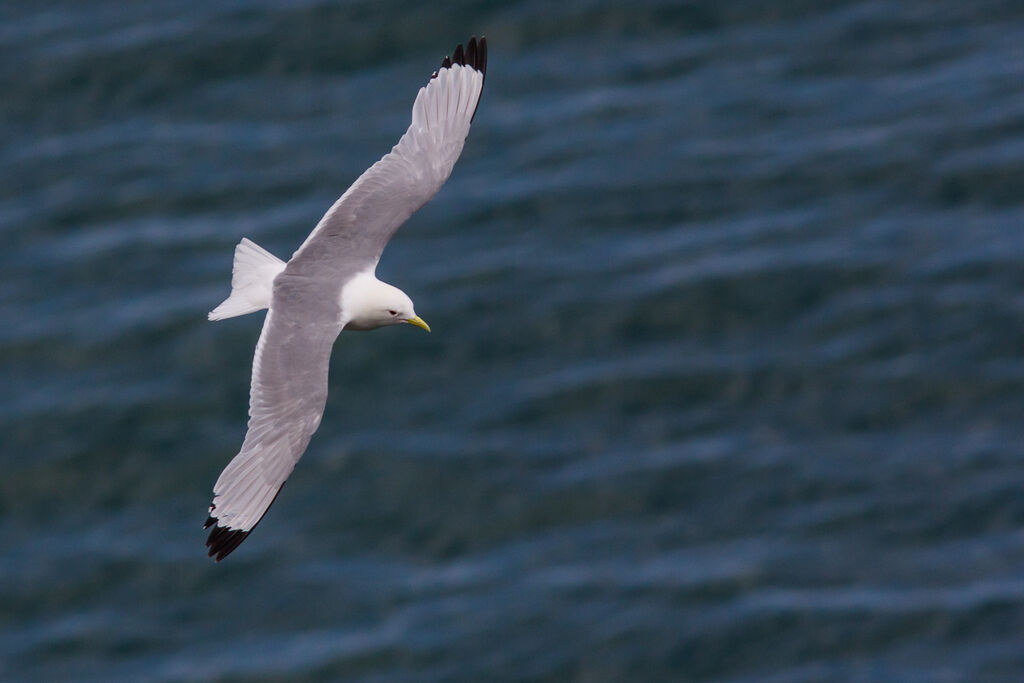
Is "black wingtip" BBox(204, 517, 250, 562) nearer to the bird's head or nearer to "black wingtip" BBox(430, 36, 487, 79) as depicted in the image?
the bird's head

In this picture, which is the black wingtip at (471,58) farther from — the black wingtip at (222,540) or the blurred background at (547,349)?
the blurred background at (547,349)

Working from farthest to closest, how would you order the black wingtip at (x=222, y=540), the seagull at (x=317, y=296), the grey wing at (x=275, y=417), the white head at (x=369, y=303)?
Answer: the white head at (x=369, y=303)
the seagull at (x=317, y=296)
the grey wing at (x=275, y=417)
the black wingtip at (x=222, y=540)

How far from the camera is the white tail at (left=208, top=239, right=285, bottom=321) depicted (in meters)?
10.7

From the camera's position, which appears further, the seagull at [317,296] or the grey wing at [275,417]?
the seagull at [317,296]

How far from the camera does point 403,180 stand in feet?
37.8

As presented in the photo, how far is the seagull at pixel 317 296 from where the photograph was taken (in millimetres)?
9898

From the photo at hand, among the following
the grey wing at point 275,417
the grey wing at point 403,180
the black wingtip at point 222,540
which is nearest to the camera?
the black wingtip at point 222,540

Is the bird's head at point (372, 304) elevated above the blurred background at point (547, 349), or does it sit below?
below

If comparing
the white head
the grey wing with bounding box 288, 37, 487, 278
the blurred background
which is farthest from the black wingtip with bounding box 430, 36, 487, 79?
the blurred background

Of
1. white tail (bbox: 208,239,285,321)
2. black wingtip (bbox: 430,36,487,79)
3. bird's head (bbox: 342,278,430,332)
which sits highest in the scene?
black wingtip (bbox: 430,36,487,79)

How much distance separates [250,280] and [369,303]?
83 cm

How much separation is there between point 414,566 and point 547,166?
4981mm

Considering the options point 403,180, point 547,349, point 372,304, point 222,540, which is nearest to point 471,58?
point 403,180

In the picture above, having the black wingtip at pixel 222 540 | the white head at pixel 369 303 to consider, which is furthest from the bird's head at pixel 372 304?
the black wingtip at pixel 222 540
